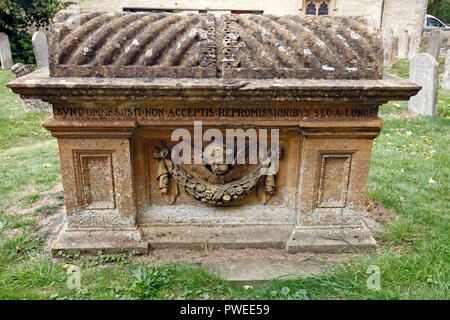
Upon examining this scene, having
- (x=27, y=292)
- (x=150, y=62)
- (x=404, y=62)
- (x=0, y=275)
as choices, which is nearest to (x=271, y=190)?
(x=150, y=62)

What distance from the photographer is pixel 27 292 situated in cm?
238

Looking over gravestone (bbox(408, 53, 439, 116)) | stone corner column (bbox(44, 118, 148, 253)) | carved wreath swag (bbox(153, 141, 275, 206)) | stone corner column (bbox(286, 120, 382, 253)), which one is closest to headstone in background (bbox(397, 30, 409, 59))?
gravestone (bbox(408, 53, 439, 116))

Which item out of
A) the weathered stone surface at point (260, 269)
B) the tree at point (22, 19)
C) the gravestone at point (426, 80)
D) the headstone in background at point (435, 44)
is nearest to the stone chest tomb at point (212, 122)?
the weathered stone surface at point (260, 269)

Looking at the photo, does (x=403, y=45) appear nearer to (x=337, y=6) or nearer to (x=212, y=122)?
(x=337, y=6)

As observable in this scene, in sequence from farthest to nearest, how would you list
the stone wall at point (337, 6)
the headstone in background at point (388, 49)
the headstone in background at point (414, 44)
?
the stone wall at point (337, 6) → the headstone in background at point (414, 44) → the headstone in background at point (388, 49)

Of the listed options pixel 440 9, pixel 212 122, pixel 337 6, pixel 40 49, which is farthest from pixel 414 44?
pixel 440 9

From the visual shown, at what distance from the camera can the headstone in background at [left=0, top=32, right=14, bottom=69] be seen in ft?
36.7

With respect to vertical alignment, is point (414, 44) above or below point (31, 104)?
above

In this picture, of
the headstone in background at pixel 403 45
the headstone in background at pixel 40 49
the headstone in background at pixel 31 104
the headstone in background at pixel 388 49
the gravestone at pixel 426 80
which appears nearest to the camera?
the gravestone at pixel 426 80

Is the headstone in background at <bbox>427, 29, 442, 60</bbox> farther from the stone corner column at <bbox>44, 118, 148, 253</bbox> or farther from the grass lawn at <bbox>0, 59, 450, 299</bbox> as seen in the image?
the stone corner column at <bbox>44, 118, 148, 253</bbox>

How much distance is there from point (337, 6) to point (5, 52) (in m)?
15.1

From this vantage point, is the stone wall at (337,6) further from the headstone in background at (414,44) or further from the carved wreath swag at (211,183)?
the carved wreath swag at (211,183)

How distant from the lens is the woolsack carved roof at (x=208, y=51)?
254 cm

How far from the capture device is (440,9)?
25.3 metres
